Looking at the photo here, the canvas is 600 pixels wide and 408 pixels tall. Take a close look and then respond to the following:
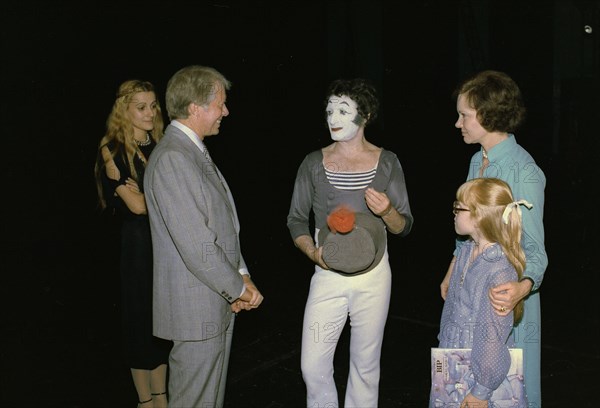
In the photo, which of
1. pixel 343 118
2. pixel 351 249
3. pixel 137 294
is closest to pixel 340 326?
pixel 351 249

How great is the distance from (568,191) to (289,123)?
3555mm

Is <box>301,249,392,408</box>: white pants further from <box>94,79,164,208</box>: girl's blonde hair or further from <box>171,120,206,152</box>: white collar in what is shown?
<box>94,79,164,208</box>: girl's blonde hair

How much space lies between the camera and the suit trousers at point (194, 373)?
248 cm

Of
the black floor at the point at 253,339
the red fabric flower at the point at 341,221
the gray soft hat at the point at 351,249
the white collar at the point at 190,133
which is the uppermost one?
the white collar at the point at 190,133

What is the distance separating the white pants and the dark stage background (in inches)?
26.5

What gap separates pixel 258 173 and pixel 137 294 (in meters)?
5.02

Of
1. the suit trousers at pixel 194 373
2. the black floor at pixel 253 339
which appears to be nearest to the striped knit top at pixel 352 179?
the suit trousers at pixel 194 373

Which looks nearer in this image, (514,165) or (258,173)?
(514,165)

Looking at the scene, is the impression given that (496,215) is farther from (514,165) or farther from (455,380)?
(455,380)

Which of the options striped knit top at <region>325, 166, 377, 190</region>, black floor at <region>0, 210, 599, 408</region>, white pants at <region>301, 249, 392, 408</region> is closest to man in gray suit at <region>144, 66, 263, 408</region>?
white pants at <region>301, 249, 392, 408</region>

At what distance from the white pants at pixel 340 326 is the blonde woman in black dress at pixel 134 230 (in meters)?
0.75

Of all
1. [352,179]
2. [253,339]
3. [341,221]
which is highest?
[352,179]

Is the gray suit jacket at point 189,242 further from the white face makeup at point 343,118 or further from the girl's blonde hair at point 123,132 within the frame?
the girl's blonde hair at point 123,132

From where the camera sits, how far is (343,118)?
2.82 metres
